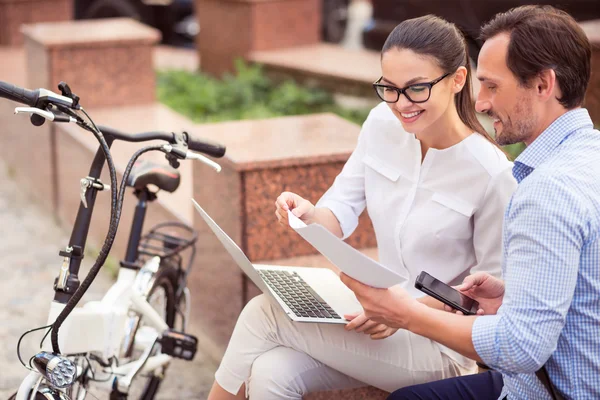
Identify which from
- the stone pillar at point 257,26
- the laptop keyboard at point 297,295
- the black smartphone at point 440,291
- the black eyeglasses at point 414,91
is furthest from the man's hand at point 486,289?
the stone pillar at point 257,26

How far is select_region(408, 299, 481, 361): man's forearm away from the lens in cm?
213

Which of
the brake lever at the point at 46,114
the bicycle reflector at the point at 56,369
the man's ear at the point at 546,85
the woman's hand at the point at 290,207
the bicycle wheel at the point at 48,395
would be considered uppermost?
the man's ear at the point at 546,85

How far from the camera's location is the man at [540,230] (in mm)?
1982

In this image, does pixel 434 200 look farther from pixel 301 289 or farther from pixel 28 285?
pixel 28 285

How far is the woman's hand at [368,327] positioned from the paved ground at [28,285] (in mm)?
1312

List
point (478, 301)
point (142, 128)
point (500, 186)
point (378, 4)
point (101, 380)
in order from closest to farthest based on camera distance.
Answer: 1. point (478, 301)
2. point (500, 186)
3. point (101, 380)
4. point (142, 128)
5. point (378, 4)

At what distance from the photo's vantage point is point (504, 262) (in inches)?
89.9

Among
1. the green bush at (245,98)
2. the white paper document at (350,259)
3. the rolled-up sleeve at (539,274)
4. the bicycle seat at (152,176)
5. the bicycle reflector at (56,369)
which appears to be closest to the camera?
the rolled-up sleeve at (539,274)

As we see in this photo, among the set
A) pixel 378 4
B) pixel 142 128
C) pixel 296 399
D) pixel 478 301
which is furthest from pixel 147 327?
pixel 378 4

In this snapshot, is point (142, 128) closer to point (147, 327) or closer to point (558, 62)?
point (147, 327)

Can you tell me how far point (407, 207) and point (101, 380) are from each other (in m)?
1.29

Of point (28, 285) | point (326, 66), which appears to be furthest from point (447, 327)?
point (326, 66)

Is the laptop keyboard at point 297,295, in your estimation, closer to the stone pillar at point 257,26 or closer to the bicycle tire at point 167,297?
the bicycle tire at point 167,297

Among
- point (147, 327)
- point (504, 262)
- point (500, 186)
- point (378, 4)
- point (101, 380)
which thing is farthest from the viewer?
point (378, 4)
